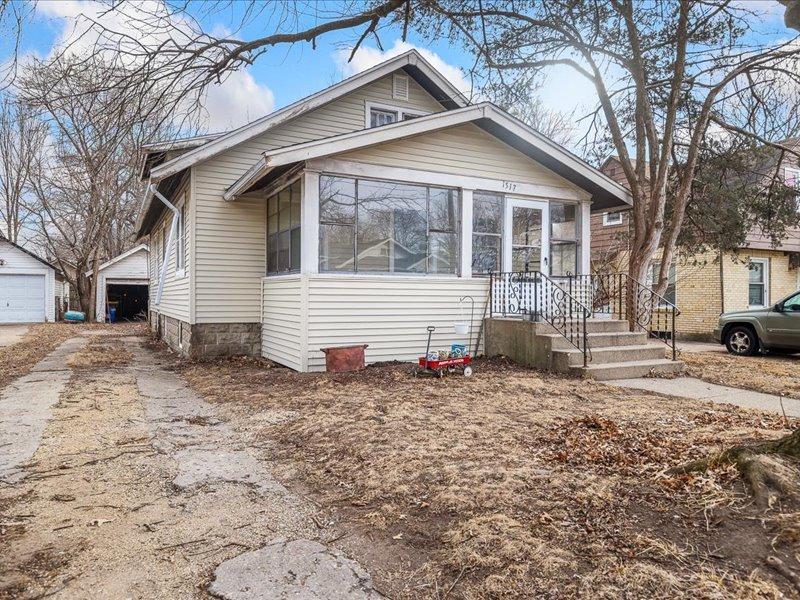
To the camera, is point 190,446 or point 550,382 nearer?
point 190,446

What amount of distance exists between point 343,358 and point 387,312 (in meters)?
1.22

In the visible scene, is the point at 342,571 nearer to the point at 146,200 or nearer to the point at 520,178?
the point at 520,178

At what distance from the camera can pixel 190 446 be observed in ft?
15.5

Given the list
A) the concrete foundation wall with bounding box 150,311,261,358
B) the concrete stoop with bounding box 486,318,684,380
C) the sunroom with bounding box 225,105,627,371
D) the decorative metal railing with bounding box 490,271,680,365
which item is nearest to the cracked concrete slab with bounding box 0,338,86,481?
the concrete foundation wall with bounding box 150,311,261,358

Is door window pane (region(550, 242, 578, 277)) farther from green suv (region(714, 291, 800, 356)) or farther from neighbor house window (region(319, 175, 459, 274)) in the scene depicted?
green suv (region(714, 291, 800, 356))

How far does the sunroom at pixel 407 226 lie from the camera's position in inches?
336

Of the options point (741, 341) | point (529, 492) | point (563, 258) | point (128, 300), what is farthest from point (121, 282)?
point (529, 492)

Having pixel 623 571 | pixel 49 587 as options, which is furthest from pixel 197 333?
pixel 623 571

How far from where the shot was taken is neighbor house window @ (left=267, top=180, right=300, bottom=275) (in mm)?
9031

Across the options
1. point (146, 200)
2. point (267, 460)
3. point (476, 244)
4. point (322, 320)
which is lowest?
point (267, 460)

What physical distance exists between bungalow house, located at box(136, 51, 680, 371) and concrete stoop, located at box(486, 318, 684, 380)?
949 millimetres

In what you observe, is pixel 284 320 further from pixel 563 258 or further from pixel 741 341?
pixel 741 341

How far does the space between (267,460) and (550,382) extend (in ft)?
14.7

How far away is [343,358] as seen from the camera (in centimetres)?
839
